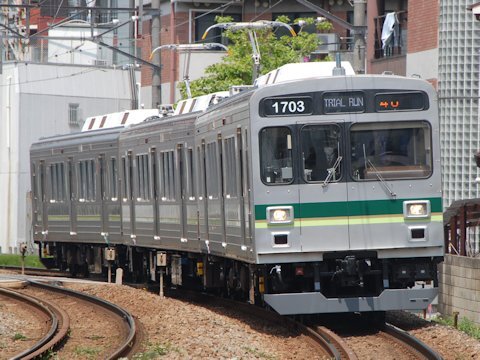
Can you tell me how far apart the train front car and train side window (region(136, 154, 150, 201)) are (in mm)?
8347

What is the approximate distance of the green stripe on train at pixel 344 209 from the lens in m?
15.6

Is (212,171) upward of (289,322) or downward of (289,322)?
upward

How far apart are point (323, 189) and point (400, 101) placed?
1.37 m

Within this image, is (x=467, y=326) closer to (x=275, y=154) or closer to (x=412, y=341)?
(x=275, y=154)

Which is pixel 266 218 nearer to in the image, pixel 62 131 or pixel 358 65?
pixel 358 65

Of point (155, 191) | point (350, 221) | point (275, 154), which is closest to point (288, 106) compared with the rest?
point (275, 154)

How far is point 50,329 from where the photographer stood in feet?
57.3

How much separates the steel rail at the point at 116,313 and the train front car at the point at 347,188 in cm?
171

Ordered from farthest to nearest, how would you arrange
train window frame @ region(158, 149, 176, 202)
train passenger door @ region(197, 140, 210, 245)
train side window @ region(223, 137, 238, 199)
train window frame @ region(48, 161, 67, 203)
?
train window frame @ region(48, 161, 67, 203) → train window frame @ region(158, 149, 176, 202) → train passenger door @ region(197, 140, 210, 245) → train side window @ region(223, 137, 238, 199)

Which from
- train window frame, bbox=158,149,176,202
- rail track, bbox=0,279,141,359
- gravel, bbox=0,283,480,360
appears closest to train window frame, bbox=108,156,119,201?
rail track, bbox=0,279,141,359

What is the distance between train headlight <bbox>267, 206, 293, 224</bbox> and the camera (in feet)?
51.0

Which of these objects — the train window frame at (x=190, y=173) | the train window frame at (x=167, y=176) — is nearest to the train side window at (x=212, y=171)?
the train window frame at (x=190, y=173)

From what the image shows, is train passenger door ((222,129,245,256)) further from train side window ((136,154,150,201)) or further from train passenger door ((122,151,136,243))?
train passenger door ((122,151,136,243))

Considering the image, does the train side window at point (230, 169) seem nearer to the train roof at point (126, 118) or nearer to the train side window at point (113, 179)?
the train side window at point (113, 179)
